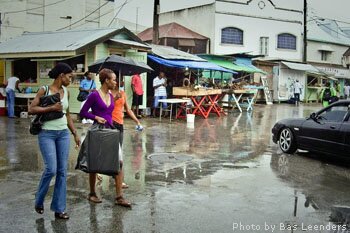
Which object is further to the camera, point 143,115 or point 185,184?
point 143,115

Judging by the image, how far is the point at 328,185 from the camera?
288 inches

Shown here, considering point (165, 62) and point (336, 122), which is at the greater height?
point (165, 62)

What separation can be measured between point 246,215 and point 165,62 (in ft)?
42.5

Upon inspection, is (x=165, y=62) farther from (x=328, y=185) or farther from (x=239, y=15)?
(x=239, y=15)

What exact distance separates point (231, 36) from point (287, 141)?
24.9m

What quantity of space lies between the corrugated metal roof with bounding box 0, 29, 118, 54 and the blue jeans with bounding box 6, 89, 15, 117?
1.60 meters

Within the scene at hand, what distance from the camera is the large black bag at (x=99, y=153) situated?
5473 millimetres

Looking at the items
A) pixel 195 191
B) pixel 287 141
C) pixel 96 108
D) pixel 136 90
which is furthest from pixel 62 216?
pixel 136 90

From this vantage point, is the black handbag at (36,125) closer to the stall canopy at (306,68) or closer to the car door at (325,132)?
the car door at (325,132)

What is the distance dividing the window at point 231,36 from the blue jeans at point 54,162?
97.1 ft

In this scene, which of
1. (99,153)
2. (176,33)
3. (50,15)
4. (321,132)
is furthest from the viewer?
(176,33)

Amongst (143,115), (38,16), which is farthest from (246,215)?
(38,16)

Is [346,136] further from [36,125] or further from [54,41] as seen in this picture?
[54,41]

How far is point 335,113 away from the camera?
932 centimetres
